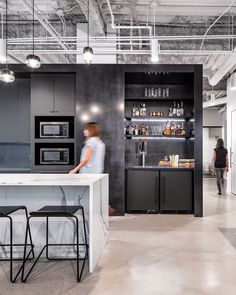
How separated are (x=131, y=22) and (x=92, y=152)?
333 cm

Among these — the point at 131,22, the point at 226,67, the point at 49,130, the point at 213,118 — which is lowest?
the point at 49,130

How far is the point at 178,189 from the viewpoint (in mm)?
6250

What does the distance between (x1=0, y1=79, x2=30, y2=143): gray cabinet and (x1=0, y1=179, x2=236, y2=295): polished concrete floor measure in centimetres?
276

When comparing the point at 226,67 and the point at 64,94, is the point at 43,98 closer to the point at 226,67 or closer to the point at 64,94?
the point at 64,94

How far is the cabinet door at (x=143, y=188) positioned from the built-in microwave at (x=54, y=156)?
4.05 feet

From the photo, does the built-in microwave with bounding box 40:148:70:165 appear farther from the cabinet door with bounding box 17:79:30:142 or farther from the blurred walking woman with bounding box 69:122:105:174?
the blurred walking woman with bounding box 69:122:105:174

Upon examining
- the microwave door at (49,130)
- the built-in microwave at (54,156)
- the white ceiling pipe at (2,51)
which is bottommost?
the built-in microwave at (54,156)

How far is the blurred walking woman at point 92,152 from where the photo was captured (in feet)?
15.1

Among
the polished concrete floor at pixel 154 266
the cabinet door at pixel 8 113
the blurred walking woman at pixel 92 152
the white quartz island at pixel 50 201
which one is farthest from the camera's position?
the cabinet door at pixel 8 113

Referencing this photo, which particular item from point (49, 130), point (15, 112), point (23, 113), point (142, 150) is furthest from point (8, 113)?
point (142, 150)

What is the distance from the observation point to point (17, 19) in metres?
7.16

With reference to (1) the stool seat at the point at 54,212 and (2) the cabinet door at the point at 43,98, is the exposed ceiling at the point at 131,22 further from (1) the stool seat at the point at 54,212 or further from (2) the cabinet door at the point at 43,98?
(1) the stool seat at the point at 54,212

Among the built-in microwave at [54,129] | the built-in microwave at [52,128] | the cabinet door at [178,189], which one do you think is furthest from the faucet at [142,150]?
the built-in microwave at [54,129]

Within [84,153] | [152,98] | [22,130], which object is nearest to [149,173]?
[152,98]
